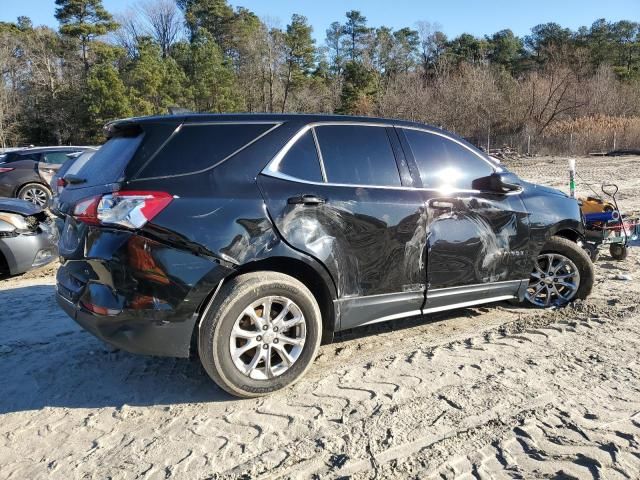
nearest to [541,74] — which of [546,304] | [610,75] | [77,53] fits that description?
[610,75]

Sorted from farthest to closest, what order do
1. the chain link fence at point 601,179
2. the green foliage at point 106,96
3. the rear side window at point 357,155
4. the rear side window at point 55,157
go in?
1. the green foliage at point 106,96
2. the chain link fence at point 601,179
3. the rear side window at point 55,157
4. the rear side window at point 357,155

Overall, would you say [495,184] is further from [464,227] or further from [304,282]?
[304,282]

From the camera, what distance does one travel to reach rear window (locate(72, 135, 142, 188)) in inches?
130

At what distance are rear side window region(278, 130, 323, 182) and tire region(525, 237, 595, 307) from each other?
2566 mm

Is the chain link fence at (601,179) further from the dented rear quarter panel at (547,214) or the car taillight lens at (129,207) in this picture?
the car taillight lens at (129,207)

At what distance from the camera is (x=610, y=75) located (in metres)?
55.3

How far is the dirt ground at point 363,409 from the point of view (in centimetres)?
280

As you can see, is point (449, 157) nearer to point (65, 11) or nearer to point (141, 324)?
point (141, 324)

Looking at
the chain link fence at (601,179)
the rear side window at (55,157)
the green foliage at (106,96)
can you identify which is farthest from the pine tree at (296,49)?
the rear side window at (55,157)

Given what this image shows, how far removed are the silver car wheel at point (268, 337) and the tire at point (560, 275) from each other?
2.69m

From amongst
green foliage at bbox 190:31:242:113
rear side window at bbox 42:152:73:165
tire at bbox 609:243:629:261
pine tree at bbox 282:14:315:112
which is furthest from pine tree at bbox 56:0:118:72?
tire at bbox 609:243:629:261

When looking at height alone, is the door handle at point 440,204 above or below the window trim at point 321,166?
below

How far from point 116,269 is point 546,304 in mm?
3963

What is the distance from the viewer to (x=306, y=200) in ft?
11.6
